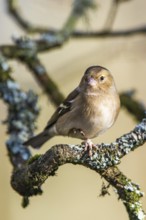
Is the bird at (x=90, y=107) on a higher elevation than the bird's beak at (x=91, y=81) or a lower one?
lower

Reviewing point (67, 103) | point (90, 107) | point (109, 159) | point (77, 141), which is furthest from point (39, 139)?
point (77, 141)

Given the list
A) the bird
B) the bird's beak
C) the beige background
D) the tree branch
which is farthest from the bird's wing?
the tree branch

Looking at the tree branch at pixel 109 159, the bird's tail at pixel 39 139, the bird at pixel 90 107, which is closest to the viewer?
the tree branch at pixel 109 159

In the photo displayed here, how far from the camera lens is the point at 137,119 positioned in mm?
2893

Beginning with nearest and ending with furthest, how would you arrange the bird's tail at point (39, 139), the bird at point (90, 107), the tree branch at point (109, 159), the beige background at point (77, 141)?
the tree branch at point (109, 159) → the bird at point (90, 107) → the bird's tail at point (39, 139) → the beige background at point (77, 141)

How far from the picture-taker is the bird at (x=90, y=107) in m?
2.65

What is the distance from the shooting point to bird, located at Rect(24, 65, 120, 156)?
8.69 feet

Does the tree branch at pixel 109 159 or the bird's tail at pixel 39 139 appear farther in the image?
the bird's tail at pixel 39 139

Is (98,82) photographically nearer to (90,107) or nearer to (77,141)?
(90,107)

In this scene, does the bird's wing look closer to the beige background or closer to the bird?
the bird

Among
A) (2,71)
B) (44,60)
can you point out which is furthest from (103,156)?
(44,60)

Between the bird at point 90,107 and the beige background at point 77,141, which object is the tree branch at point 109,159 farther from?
the beige background at point 77,141

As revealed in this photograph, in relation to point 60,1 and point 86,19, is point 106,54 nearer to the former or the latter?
point 86,19

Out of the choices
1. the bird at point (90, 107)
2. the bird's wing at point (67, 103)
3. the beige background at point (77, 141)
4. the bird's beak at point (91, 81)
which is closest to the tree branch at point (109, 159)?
the bird at point (90, 107)
